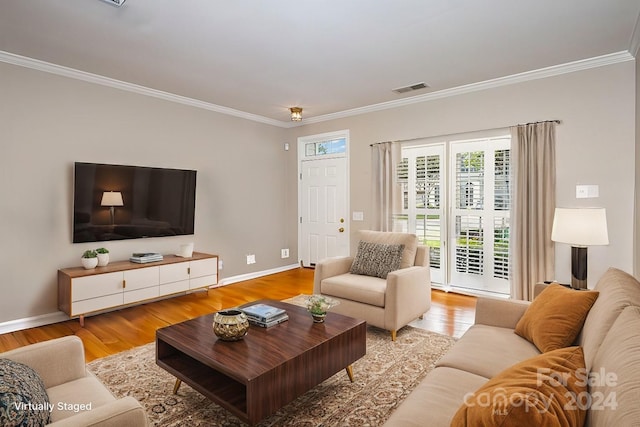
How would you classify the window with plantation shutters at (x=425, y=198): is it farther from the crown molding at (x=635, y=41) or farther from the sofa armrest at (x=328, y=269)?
the crown molding at (x=635, y=41)

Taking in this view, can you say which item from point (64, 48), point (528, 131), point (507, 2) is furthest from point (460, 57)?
point (64, 48)

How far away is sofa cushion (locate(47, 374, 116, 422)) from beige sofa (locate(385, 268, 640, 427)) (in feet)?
3.87

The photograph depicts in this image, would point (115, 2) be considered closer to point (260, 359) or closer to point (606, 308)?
point (260, 359)

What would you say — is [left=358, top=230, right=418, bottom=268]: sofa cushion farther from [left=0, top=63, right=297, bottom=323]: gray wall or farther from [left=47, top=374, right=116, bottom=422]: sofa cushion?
[left=47, top=374, right=116, bottom=422]: sofa cushion

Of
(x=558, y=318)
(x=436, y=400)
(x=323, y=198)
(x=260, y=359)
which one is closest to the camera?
(x=436, y=400)

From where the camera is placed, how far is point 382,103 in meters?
5.05

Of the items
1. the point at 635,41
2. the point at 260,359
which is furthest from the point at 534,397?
the point at 635,41

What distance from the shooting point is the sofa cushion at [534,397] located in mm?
827

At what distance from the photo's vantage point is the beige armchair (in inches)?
123

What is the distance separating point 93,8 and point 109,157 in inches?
74.5

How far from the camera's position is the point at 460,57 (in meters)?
3.48

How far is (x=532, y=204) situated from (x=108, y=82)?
495cm

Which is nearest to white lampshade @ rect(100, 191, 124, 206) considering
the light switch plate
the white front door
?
the white front door

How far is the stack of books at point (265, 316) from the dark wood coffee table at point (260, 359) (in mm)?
50
